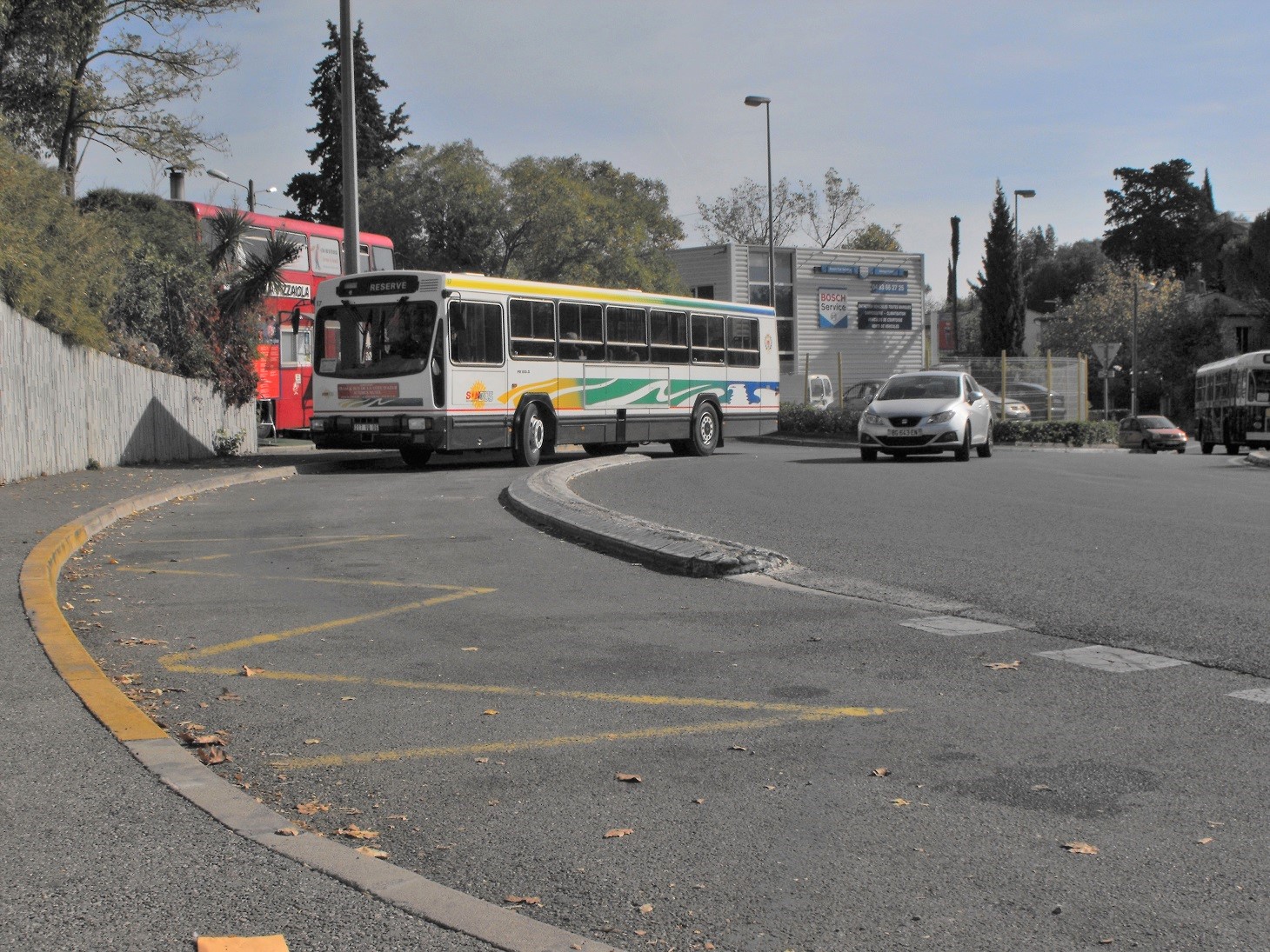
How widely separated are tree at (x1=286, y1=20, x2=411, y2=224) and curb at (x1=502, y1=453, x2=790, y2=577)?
50.5 metres

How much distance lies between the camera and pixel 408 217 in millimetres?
51406

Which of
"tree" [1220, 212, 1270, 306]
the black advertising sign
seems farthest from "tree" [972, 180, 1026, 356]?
the black advertising sign

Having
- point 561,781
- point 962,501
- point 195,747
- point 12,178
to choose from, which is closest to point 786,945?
point 561,781

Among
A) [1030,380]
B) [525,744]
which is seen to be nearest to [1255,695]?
[525,744]

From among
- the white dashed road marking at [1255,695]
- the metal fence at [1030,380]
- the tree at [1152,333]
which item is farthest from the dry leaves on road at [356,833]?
the tree at [1152,333]

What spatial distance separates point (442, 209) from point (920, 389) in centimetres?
3074

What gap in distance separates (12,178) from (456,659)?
13104 mm

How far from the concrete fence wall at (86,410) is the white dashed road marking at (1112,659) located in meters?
12.3

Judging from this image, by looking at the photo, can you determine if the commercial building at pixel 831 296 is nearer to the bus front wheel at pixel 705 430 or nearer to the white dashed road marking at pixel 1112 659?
the bus front wheel at pixel 705 430

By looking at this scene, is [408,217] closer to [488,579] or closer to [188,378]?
[188,378]

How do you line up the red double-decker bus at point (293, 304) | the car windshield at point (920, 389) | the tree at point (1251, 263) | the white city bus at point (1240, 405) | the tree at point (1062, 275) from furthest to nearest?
1. the tree at point (1062, 275)
2. the tree at point (1251, 263)
3. the white city bus at point (1240, 405)
4. the red double-decker bus at point (293, 304)
5. the car windshield at point (920, 389)

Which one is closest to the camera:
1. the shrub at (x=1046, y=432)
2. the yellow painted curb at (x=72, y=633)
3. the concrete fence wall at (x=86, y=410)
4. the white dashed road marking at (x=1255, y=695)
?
the yellow painted curb at (x=72, y=633)

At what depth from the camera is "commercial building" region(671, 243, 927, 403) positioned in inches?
2270

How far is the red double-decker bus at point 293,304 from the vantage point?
28172 mm
